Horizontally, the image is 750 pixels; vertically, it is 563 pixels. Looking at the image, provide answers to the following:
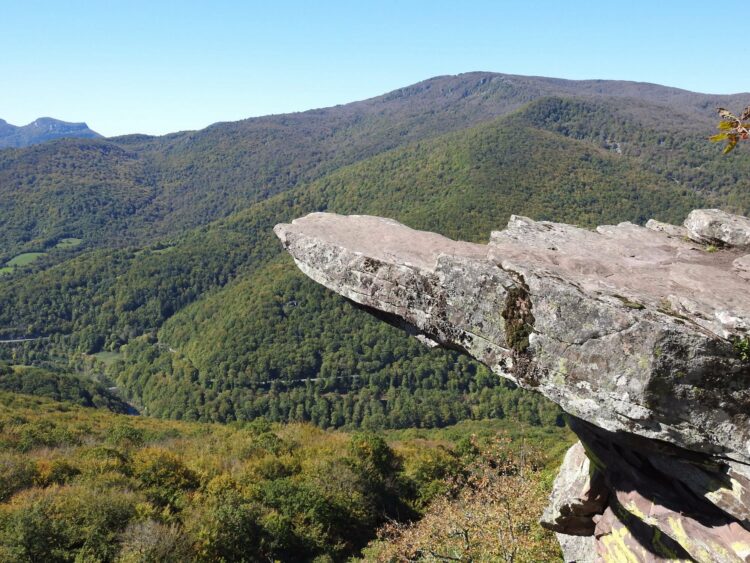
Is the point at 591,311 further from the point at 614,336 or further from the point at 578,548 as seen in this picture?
the point at 578,548

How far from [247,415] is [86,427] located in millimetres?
72265

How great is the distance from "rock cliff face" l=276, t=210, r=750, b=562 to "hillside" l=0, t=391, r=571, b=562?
3909mm

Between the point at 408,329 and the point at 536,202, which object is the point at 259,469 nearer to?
the point at 408,329

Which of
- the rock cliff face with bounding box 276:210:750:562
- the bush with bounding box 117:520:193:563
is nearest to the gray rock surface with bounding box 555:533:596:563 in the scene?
the rock cliff face with bounding box 276:210:750:562

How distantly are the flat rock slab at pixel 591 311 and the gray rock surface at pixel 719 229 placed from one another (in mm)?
265

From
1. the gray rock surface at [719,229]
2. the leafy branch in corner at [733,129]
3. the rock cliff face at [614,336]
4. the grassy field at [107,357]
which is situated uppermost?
the leafy branch in corner at [733,129]

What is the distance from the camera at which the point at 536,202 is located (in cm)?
14162

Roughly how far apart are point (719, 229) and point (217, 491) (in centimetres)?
1902

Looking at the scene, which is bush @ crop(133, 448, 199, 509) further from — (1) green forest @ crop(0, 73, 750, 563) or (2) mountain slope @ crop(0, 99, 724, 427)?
(2) mountain slope @ crop(0, 99, 724, 427)

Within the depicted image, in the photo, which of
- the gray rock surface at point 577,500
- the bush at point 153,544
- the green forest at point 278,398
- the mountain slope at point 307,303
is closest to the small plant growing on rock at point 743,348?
the gray rock surface at point 577,500

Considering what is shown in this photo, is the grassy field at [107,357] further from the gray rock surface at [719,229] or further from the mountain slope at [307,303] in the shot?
the gray rock surface at [719,229]

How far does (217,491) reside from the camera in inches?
730

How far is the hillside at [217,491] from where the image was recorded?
1342cm

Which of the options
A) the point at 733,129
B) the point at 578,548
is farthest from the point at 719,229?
the point at 578,548
